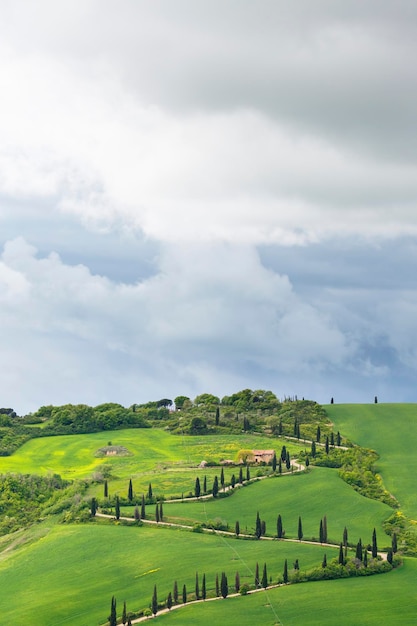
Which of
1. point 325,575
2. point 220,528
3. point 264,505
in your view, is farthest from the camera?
point 264,505

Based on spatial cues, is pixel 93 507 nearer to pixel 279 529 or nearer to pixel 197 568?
pixel 279 529

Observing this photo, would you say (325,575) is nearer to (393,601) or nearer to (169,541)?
(393,601)

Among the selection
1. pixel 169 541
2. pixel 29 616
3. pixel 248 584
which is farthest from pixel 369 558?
pixel 29 616

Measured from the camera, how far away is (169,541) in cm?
17125

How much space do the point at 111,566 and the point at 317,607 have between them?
38.7 metres

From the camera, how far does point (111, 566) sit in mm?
162625

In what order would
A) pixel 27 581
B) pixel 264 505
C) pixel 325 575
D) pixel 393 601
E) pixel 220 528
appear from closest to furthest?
pixel 393 601
pixel 325 575
pixel 27 581
pixel 220 528
pixel 264 505

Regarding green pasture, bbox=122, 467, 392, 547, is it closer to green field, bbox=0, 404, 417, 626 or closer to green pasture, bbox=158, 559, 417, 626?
green field, bbox=0, 404, 417, 626

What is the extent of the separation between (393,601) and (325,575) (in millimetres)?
13145

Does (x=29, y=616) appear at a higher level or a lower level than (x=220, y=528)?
lower

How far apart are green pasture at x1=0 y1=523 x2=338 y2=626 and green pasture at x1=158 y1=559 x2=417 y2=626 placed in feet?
21.2

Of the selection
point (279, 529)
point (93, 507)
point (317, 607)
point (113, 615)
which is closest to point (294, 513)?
point (279, 529)

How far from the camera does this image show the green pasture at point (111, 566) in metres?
149

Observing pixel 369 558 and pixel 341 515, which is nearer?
pixel 369 558
